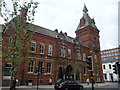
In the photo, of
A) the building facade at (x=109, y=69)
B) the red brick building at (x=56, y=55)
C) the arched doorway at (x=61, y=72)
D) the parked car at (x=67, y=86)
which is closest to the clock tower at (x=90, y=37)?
the red brick building at (x=56, y=55)

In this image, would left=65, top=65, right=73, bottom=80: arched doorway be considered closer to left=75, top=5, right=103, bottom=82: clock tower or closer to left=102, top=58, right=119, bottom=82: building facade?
left=75, top=5, right=103, bottom=82: clock tower

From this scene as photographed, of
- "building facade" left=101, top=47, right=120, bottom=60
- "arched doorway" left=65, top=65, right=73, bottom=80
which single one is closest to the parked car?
"arched doorway" left=65, top=65, right=73, bottom=80

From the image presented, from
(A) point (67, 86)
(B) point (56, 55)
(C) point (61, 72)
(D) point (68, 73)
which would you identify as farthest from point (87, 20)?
(A) point (67, 86)

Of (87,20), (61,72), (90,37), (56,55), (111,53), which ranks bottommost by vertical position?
(61,72)

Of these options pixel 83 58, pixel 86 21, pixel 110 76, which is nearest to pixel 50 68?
pixel 83 58

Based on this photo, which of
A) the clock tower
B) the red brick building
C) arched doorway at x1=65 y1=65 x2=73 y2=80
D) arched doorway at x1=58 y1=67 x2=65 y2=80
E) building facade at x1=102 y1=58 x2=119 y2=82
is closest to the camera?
the red brick building

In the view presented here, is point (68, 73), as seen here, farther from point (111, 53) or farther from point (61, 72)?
point (111, 53)

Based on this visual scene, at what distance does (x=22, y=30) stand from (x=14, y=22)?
0.95 metres

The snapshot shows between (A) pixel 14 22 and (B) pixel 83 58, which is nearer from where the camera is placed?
(A) pixel 14 22

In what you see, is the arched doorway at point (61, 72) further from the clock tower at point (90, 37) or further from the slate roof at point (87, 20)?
the slate roof at point (87, 20)

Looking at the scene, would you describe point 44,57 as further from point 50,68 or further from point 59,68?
point 59,68

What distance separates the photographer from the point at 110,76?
178 ft

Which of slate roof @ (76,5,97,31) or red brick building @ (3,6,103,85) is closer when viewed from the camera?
red brick building @ (3,6,103,85)

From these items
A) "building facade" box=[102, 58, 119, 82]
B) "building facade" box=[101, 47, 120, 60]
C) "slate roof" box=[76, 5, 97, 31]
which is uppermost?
"slate roof" box=[76, 5, 97, 31]
